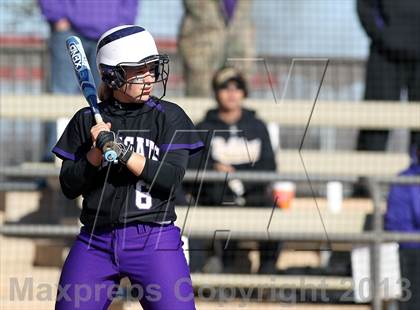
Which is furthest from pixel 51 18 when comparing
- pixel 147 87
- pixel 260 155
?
pixel 147 87

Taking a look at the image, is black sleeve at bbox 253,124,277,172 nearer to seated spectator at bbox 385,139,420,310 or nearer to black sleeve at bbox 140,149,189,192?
seated spectator at bbox 385,139,420,310

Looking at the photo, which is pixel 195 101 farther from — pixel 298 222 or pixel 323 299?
pixel 323 299

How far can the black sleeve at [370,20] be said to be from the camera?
8.57 m

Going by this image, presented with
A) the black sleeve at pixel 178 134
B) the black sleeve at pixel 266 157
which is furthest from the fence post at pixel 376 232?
the black sleeve at pixel 178 134

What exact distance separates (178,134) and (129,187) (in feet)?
0.92

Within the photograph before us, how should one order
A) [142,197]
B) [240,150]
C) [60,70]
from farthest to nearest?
[60,70], [240,150], [142,197]

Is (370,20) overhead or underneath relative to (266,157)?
overhead

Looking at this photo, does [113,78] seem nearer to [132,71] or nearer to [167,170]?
[132,71]

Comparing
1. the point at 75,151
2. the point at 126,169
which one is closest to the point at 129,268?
the point at 126,169

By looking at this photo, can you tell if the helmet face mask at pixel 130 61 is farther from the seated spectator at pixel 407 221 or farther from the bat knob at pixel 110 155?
the seated spectator at pixel 407 221

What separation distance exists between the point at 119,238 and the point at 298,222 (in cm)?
329

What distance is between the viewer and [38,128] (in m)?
9.52

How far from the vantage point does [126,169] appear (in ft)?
15.2

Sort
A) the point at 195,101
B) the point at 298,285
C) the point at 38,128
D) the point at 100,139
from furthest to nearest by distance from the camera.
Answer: the point at 38,128 < the point at 195,101 < the point at 298,285 < the point at 100,139
